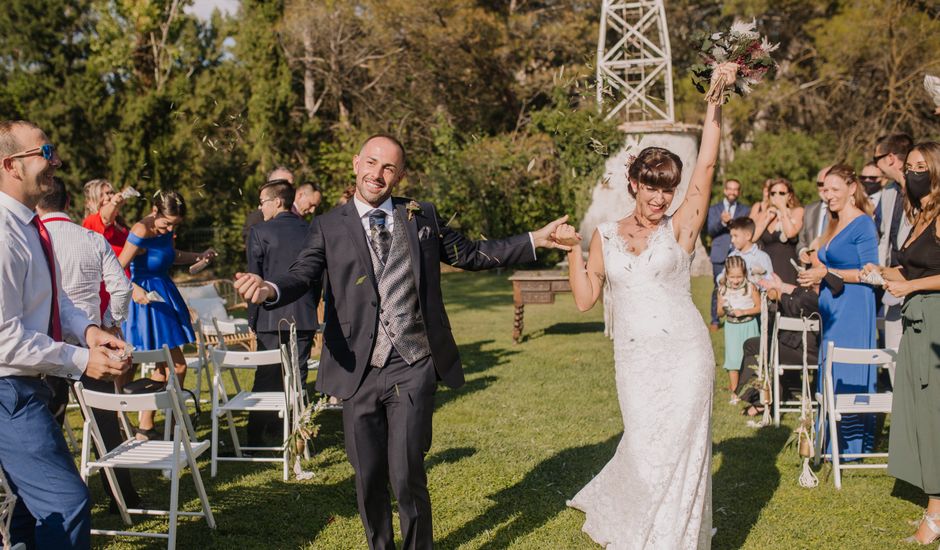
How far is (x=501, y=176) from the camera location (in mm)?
24047

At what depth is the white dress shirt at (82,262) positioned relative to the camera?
527cm

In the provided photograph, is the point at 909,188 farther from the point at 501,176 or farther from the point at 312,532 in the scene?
the point at 501,176

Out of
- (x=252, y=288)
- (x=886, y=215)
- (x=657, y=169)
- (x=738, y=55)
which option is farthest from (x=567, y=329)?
(x=252, y=288)

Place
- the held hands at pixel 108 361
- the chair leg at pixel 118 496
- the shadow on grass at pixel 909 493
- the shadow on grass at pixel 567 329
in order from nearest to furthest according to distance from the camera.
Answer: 1. the held hands at pixel 108 361
2. the chair leg at pixel 118 496
3. the shadow on grass at pixel 909 493
4. the shadow on grass at pixel 567 329

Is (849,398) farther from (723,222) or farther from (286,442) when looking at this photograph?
(723,222)

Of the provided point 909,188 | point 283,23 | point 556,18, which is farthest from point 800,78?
point 909,188

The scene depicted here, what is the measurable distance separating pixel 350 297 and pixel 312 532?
200cm

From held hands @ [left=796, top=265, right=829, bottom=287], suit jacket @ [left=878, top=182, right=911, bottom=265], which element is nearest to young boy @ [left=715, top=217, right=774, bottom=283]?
suit jacket @ [left=878, top=182, right=911, bottom=265]

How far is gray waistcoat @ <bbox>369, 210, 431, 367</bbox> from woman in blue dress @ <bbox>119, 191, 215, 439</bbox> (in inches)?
133

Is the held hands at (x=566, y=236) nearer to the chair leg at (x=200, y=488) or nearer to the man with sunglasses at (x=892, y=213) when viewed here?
the chair leg at (x=200, y=488)

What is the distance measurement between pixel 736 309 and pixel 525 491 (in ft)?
12.2

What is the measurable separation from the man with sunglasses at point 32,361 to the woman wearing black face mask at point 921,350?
4.55 meters

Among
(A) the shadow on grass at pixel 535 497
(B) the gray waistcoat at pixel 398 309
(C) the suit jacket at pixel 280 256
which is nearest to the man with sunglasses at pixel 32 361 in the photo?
(B) the gray waistcoat at pixel 398 309

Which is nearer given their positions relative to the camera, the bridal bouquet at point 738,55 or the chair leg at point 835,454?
the bridal bouquet at point 738,55
